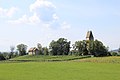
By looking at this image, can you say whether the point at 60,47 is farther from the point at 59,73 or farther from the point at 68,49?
the point at 59,73

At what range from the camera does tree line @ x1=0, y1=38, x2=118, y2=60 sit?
391 feet

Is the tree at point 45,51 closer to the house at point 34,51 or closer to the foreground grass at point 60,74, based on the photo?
the house at point 34,51

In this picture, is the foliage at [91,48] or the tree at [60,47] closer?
the foliage at [91,48]

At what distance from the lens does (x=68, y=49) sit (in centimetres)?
14900

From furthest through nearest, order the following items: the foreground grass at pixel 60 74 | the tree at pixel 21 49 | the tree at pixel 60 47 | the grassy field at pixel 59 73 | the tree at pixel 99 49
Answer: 1. the tree at pixel 21 49
2. the tree at pixel 60 47
3. the tree at pixel 99 49
4. the grassy field at pixel 59 73
5. the foreground grass at pixel 60 74

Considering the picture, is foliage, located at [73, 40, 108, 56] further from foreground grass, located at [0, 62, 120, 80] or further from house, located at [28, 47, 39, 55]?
foreground grass, located at [0, 62, 120, 80]

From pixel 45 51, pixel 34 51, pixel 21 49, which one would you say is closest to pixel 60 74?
pixel 45 51

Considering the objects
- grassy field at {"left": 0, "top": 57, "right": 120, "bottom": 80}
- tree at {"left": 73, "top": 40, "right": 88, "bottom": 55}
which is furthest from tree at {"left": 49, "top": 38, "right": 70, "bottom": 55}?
grassy field at {"left": 0, "top": 57, "right": 120, "bottom": 80}

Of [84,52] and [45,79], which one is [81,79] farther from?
[84,52]

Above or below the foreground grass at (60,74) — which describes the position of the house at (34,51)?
above

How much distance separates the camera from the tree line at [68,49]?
119250mm

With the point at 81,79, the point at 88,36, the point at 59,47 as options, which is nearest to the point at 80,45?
the point at 59,47

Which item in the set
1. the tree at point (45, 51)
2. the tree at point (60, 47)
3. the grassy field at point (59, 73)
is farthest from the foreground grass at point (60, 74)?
the tree at point (45, 51)

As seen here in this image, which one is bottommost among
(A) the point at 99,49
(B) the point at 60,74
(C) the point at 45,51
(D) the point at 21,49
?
(B) the point at 60,74
